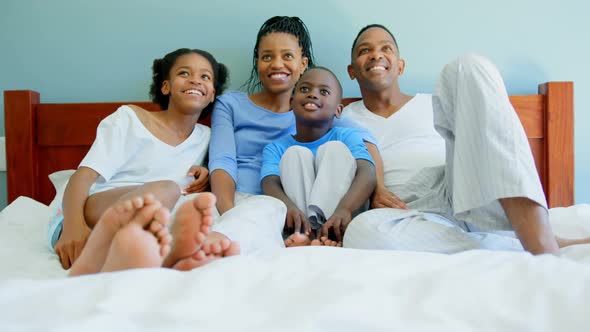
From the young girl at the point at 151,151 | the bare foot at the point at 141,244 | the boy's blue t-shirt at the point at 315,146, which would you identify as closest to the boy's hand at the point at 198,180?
the young girl at the point at 151,151

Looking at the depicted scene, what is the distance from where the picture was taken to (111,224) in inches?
27.6

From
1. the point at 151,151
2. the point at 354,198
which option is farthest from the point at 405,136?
the point at 151,151

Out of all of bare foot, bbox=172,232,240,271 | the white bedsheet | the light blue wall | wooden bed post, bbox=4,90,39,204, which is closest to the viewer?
the white bedsheet

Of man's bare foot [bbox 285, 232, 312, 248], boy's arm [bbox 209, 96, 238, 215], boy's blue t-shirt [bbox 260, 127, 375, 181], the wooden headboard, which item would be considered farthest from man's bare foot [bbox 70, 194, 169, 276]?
the wooden headboard

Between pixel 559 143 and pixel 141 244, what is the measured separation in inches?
56.8

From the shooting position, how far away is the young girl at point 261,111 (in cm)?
146

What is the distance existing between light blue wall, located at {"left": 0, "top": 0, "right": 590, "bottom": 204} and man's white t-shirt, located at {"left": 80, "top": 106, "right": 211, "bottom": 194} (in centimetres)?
45

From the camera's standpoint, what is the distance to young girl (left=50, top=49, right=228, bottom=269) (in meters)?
1.11

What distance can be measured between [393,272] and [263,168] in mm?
855

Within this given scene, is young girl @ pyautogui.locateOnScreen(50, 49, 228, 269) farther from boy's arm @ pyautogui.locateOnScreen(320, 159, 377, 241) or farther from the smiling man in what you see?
the smiling man

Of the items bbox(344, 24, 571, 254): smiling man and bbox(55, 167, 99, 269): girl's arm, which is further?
bbox(55, 167, 99, 269): girl's arm

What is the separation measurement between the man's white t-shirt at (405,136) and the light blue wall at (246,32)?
0.23m

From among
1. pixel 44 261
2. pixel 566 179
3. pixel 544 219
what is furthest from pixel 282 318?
pixel 566 179

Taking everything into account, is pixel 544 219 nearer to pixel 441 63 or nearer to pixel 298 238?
pixel 298 238
